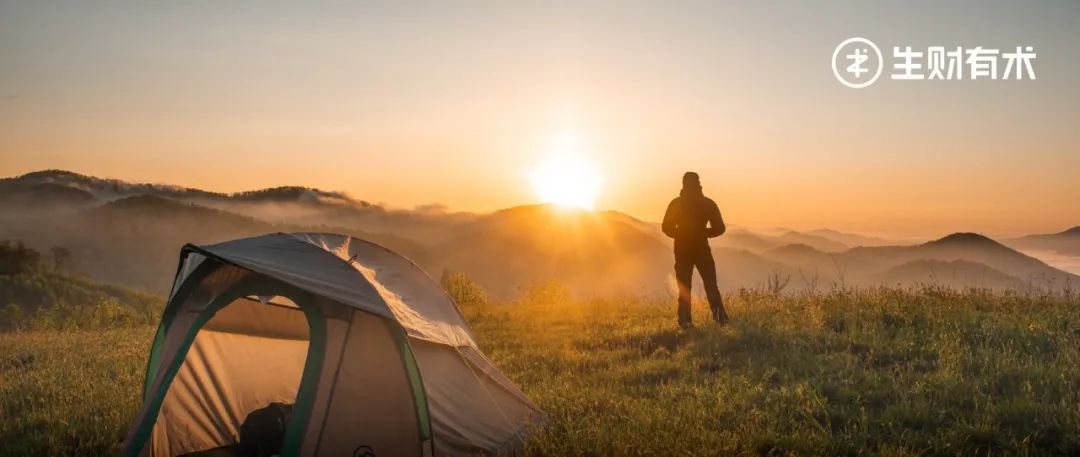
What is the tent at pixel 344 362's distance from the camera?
7.40 metres

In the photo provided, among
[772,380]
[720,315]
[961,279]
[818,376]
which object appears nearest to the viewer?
[818,376]

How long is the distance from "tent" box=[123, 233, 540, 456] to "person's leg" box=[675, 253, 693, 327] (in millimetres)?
5746

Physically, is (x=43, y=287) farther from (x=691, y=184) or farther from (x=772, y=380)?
(x=772, y=380)

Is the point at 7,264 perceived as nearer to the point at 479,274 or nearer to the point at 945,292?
the point at 945,292

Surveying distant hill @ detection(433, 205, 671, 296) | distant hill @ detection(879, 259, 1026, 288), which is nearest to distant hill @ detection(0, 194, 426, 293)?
distant hill @ detection(433, 205, 671, 296)

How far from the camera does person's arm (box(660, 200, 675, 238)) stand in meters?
14.4

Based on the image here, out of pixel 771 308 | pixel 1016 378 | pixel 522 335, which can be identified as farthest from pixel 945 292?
pixel 522 335

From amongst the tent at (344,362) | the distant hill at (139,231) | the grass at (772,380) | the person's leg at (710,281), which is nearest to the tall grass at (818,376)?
the grass at (772,380)

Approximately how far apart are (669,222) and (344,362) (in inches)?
324

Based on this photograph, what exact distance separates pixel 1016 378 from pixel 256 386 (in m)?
9.15

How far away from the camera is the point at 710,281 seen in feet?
46.5

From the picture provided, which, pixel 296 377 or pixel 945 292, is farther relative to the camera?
pixel 945 292

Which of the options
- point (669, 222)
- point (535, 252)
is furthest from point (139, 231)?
point (669, 222)

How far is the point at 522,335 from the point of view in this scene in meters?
15.6
